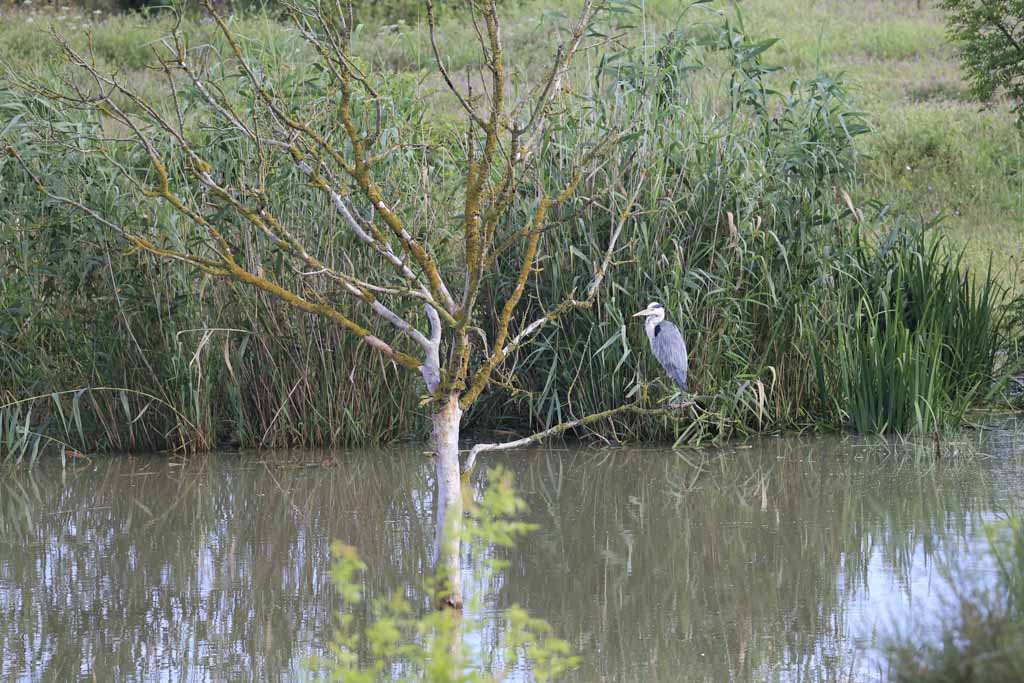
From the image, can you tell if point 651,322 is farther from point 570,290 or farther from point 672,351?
point 570,290

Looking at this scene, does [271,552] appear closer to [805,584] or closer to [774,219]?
[805,584]

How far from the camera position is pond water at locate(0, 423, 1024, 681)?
4.16 metres

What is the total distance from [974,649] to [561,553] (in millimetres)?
2906

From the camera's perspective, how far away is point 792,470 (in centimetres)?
654

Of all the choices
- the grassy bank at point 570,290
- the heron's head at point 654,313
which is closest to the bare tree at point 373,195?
the grassy bank at point 570,290

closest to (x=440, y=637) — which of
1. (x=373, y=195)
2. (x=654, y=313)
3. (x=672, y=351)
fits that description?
(x=373, y=195)

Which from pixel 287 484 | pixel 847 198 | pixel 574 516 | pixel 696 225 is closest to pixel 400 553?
pixel 574 516

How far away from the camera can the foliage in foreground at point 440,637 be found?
2553mm

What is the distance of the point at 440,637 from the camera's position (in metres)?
2.53

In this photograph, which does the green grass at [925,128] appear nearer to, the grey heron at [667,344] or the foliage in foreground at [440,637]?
the grey heron at [667,344]

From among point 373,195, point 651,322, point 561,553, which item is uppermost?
point 373,195

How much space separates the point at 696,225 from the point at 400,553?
2.85 m

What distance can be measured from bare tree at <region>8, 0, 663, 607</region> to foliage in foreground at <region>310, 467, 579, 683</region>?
0.45 feet

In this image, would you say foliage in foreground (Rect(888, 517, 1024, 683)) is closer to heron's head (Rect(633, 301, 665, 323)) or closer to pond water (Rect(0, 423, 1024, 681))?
pond water (Rect(0, 423, 1024, 681))
